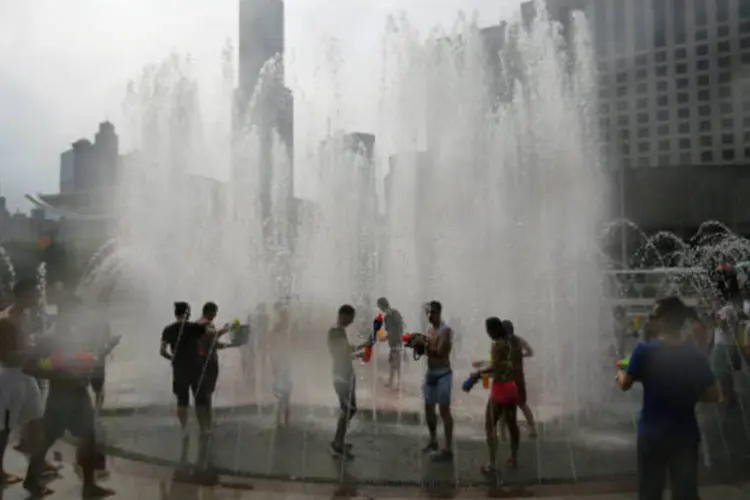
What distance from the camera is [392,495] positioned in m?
4.91

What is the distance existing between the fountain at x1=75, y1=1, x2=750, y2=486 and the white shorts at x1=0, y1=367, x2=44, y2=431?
3.02m

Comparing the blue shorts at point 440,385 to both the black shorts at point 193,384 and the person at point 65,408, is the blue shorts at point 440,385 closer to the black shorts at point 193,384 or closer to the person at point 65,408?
the black shorts at point 193,384

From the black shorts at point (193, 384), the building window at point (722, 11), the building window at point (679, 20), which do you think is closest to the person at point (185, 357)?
the black shorts at point (193, 384)

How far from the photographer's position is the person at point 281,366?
6965 millimetres

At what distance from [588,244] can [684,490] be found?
15.1 metres

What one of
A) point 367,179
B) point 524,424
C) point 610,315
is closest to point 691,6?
point 367,179

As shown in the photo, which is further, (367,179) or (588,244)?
(367,179)

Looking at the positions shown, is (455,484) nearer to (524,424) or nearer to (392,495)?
(392,495)

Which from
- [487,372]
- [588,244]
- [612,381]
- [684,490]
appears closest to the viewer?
[684,490]

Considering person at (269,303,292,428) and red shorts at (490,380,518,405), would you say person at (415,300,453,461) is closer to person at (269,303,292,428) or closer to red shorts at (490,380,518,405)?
red shorts at (490,380,518,405)

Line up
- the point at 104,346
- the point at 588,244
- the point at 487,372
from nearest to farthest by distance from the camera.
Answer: the point at 487,372 → the point at 104,346 → the point at 588,244

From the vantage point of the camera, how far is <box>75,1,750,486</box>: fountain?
33.4 ft

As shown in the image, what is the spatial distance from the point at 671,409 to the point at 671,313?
0.48 meters

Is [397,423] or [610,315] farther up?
[610,315]
